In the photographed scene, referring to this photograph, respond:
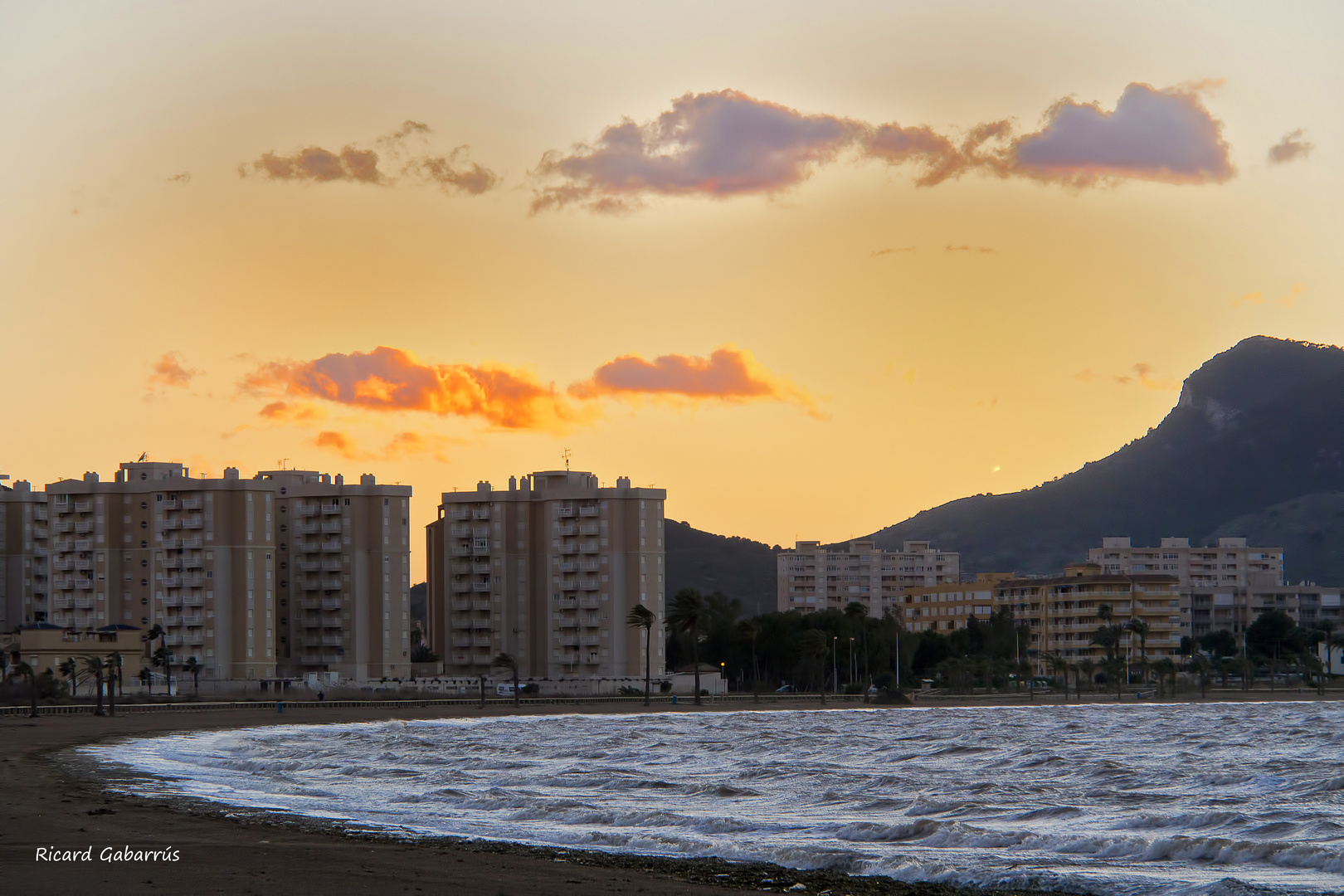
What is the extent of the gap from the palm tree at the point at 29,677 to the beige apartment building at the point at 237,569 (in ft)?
70.8

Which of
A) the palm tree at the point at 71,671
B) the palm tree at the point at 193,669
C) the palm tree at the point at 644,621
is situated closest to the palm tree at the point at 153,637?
the palm tree at the point at 193,669

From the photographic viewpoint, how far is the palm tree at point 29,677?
8800 cm

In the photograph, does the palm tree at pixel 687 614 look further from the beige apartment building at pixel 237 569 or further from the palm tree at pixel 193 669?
the palm tree at pixel 193 669

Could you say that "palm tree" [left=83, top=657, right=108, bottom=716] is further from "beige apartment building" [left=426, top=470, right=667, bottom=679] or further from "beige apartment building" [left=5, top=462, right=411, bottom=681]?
"beige apartment building" [left=426, top=470, right=667, bottom=679]

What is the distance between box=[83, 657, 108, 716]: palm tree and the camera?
91.7m

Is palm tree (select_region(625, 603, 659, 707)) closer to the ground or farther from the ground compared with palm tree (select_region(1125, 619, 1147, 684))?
farther from the ground

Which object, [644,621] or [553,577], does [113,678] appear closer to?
[644,621]

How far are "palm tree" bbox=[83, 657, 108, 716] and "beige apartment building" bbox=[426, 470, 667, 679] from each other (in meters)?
48.8

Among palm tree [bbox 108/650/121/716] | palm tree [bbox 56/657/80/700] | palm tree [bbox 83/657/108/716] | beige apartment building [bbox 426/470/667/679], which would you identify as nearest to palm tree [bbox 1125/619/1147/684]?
beige apartment building [bbox 426/470/667/679]

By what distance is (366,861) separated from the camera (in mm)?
22812

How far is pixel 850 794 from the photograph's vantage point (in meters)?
39.3

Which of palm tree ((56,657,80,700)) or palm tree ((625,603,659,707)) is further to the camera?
palm tree ((625,603,659,707))

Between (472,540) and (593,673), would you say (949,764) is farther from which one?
(472,540)

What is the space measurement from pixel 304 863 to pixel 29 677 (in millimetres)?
91668
